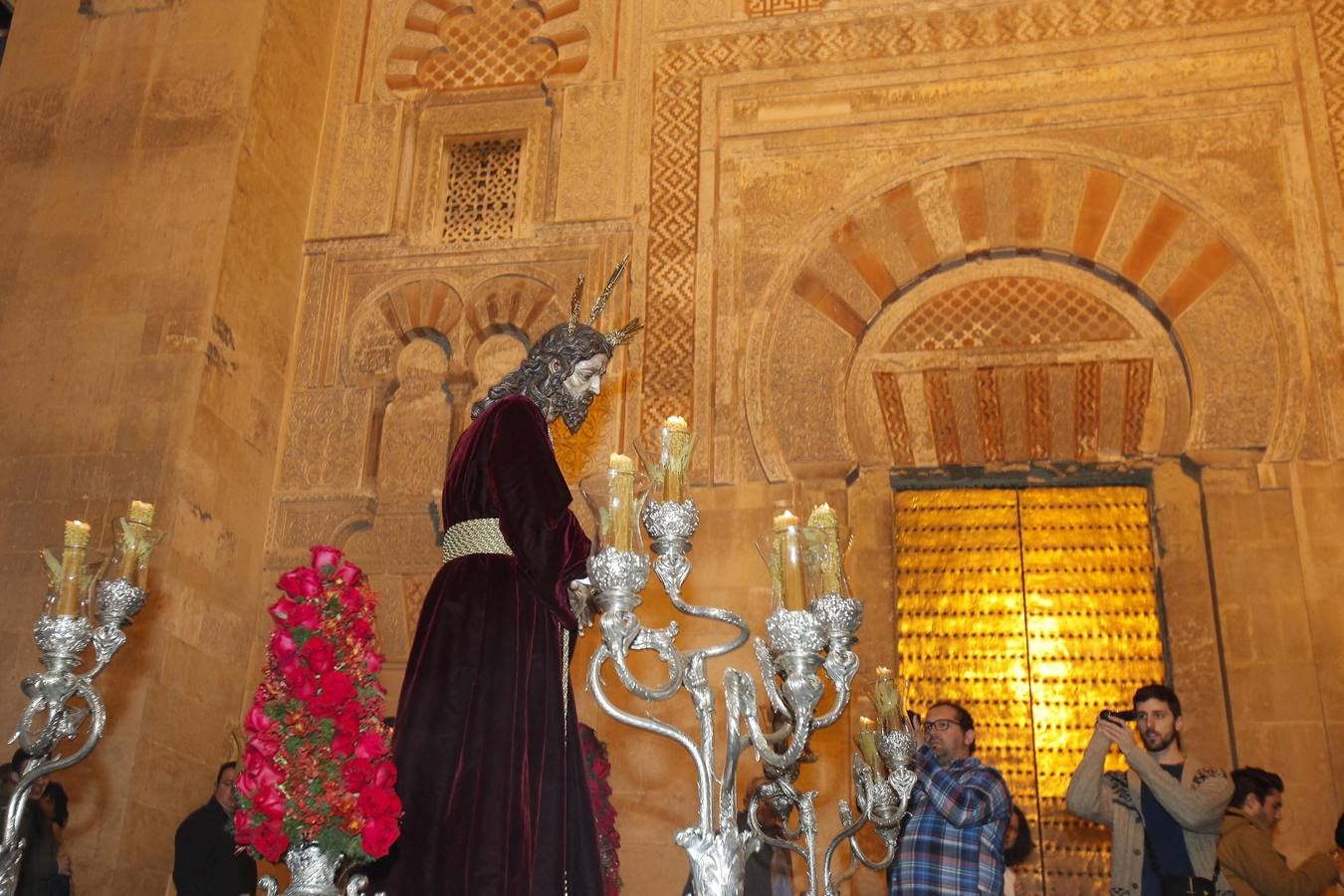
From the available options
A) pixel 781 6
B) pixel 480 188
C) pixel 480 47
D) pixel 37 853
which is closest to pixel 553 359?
pixel 37 853

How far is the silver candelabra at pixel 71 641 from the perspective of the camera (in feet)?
8.64

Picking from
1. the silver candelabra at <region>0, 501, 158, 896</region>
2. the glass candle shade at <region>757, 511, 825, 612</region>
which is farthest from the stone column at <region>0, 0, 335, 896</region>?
the glass candle shade at <region>757, 511, 825, 612</region>

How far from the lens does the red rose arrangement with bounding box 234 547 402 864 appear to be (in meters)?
2.27

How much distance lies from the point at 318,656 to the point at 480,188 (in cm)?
403

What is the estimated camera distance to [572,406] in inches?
121

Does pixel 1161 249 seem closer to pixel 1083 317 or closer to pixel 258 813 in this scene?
pixel 1083 317

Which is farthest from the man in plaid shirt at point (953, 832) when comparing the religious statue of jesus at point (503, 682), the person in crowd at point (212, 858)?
the person in crowd at point (212, 858)

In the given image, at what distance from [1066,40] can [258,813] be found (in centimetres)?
476

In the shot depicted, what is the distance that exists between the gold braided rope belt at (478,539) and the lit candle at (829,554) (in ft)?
2.26

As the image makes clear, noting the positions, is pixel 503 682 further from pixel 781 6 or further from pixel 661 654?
pixel 781 6

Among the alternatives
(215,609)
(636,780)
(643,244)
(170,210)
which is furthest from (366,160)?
(636,780)

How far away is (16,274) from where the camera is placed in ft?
17.9

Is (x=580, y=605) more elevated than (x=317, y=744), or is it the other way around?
(x=580, y=605)

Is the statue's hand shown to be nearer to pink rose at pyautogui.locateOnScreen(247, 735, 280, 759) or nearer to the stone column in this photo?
pink rose at pyautogui.locateOnScreen(247, 735, 280, 759)
